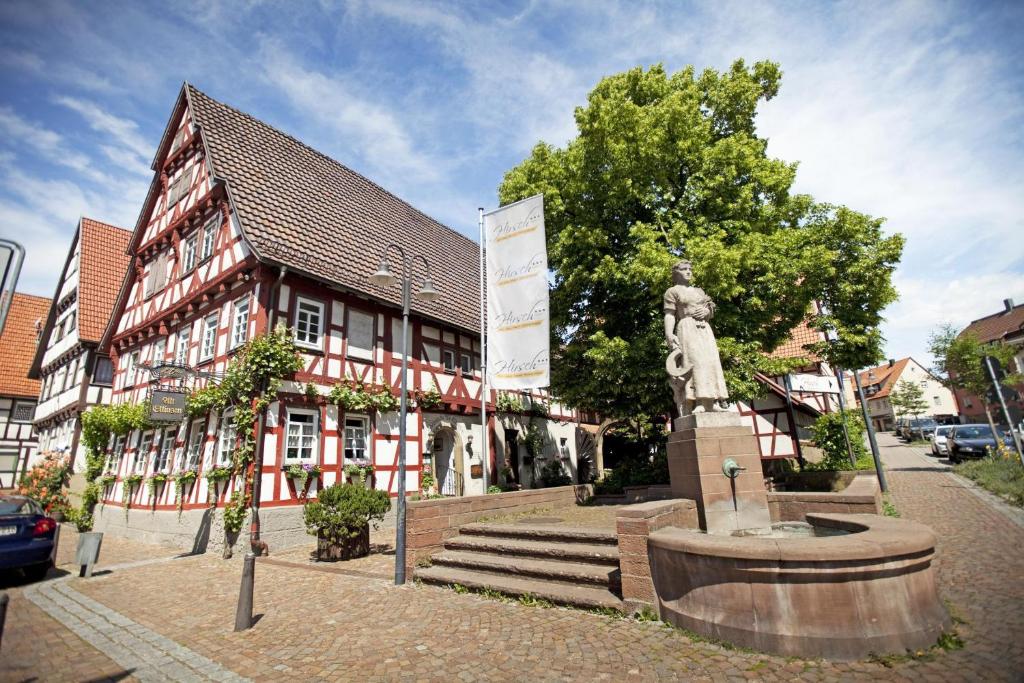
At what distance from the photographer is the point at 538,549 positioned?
6934 mm

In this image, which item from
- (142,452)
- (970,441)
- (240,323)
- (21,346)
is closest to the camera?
(240,323)

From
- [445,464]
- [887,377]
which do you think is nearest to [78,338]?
Result: [445,464]

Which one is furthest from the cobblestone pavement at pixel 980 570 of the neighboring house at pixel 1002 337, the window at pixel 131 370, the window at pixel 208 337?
the neighboring house at pixel 1002 337

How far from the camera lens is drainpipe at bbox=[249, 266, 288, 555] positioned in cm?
1114

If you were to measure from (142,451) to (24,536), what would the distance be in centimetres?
758

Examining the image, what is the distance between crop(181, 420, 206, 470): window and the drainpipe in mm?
2463

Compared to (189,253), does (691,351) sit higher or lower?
lower

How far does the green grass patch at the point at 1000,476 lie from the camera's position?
11156 mm

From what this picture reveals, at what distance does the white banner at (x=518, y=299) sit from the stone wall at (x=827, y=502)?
4792 millimetres

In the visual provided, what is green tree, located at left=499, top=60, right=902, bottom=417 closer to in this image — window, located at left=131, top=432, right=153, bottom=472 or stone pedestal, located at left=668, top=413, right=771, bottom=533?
stone pedestal, located at left=668, top=413, right=771, bottom=533

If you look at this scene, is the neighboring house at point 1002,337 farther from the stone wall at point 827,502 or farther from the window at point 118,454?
the window at point 118,454

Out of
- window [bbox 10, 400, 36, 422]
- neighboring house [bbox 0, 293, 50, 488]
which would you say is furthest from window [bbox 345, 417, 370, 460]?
window [bbox 10, 400, 36, 422]

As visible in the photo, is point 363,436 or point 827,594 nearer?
point 827,594

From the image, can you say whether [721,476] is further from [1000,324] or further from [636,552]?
[1000,324]
